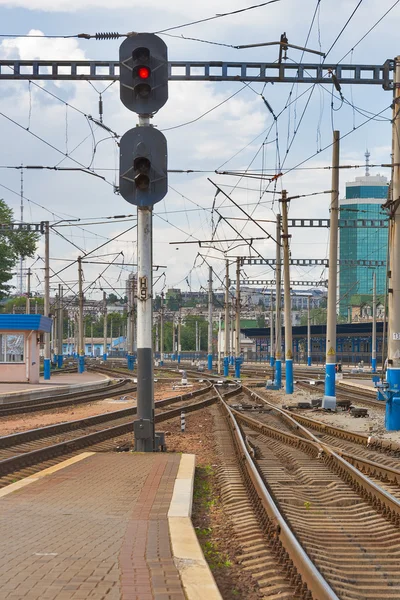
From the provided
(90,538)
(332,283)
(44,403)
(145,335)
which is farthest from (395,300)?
(44,403)

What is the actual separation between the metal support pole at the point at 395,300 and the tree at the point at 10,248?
7051cm

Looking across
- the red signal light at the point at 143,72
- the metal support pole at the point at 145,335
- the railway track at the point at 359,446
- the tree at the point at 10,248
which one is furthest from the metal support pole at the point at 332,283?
the tree at the point at 10,248

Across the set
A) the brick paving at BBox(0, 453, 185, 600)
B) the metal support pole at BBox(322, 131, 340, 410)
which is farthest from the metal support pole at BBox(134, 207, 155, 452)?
the metal support pole at BBox(322, 131, 340, 410)

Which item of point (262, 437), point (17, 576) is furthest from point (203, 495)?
point (262, 437)

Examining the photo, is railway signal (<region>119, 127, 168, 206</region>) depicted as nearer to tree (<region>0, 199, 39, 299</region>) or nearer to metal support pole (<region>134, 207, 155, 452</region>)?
metal support pole (<region>134, 207, 155, 452</region>)

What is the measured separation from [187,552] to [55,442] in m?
11.5

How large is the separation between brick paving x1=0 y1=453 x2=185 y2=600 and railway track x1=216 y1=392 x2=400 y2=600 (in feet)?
3.38

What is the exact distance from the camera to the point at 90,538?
7641 mm

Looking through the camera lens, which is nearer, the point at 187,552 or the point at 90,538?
the point at 187,552

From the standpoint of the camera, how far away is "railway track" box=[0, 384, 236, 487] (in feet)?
45.5

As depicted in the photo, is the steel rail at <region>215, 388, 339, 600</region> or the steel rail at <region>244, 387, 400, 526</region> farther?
the steel rail at <region>244, 387, 400, 526</region>

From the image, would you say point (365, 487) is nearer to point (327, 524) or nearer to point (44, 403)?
A: point (327, 524)

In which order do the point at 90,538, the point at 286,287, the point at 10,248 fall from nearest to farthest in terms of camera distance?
the point at 90,538
the point at 286,287
the point at 10,248

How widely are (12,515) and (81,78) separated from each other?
13073 mm
